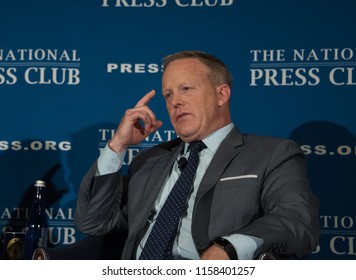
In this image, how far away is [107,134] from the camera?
357cm

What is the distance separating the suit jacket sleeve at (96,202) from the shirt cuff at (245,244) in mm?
792

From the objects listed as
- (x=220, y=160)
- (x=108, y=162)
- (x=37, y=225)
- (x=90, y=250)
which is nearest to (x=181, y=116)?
(x=220, y=160)

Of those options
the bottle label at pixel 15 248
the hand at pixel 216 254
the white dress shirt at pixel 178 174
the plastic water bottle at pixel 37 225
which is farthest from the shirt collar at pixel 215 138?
the bottle label at pixel 15 248

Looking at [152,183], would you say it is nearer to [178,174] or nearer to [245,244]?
[178,174]

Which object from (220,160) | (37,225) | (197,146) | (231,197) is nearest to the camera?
(231,197)

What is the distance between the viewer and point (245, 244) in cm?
221

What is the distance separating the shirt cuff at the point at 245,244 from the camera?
220cm

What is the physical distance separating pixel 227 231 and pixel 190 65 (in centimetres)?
83

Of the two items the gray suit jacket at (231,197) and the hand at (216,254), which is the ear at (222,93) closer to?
the gray suit jacket at (231,197)

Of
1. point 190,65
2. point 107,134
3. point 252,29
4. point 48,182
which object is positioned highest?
point 252,29

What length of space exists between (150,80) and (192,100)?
0.76m

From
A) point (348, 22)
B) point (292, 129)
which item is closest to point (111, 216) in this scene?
point (292, 129)

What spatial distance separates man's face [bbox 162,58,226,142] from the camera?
286cm
